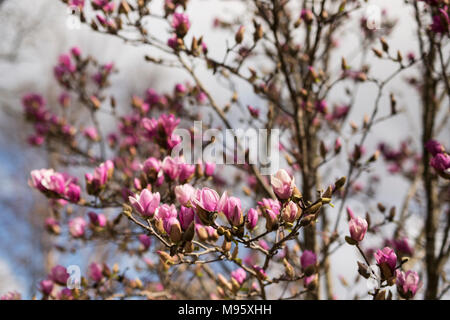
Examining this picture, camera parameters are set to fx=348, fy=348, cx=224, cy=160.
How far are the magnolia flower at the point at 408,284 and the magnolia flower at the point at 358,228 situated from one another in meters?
0.19

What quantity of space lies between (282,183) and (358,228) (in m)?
0.36

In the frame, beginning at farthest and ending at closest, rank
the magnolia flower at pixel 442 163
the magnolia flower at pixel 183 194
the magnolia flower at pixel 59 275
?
the magnolia flower at pixel 59 275 → the magnolia flower at pixel 442 163 → the magnolia flower at pixel 183 194

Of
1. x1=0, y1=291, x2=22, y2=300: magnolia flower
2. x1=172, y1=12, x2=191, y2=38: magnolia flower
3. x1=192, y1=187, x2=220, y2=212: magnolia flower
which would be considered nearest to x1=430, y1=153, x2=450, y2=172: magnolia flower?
x1=192, y1=187, x2=220, y2=212: magnolia flower

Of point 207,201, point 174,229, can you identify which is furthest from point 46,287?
point 207,201

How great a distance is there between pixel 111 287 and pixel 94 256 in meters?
7.22

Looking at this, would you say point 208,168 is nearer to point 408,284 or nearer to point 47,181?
point 47,181

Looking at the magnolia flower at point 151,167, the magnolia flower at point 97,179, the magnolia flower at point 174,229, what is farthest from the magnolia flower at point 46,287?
the magnolia flower at point 174,229

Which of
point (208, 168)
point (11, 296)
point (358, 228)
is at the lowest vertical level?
point (11, 296)

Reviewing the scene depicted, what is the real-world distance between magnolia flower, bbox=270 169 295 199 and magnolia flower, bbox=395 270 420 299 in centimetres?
53

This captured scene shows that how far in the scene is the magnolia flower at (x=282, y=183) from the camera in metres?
1.11

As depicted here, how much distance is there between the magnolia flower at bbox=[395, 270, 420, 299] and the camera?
1249 millimetres

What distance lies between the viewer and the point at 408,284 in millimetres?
1254

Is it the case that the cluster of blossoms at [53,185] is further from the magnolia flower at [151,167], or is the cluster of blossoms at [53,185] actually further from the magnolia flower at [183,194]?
the magnolia flower at [183,194]
